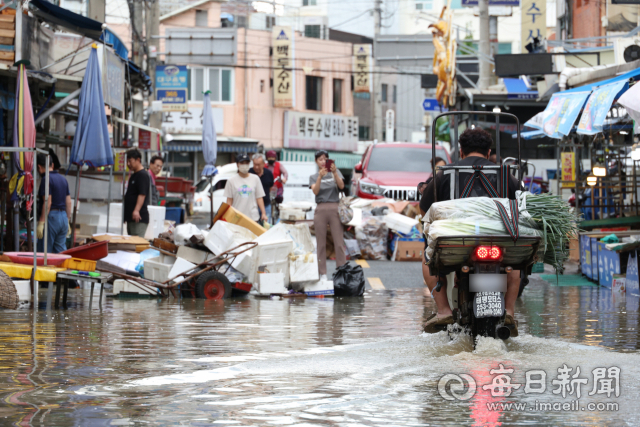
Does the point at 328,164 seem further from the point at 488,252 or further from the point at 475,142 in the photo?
the point at 488,252

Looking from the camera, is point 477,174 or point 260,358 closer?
point 260,358

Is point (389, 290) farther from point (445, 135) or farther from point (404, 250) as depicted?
point (445, 135)

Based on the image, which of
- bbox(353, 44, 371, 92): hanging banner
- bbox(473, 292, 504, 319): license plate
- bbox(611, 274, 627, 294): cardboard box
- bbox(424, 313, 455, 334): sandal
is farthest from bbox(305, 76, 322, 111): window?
bbox(473, 292, 504, 319): license plate

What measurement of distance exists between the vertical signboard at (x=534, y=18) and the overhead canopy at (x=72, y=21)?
2076 cm

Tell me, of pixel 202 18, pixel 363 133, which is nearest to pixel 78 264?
pixel 202 18

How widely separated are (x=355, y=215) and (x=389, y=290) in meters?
5.82

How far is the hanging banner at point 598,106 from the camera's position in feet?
39.5

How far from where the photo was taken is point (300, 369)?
241 inches

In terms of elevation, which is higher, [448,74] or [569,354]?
[448,74]

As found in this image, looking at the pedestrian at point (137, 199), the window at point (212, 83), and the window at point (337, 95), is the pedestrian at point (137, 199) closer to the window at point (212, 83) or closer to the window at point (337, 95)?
the window at point (212, 83)

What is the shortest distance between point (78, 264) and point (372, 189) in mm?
11641

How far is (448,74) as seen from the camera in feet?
101

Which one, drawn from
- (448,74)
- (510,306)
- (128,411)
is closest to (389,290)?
(510,306)

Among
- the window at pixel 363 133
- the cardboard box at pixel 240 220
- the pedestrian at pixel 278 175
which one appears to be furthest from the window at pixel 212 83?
the cardboard box at pixel 240 220
